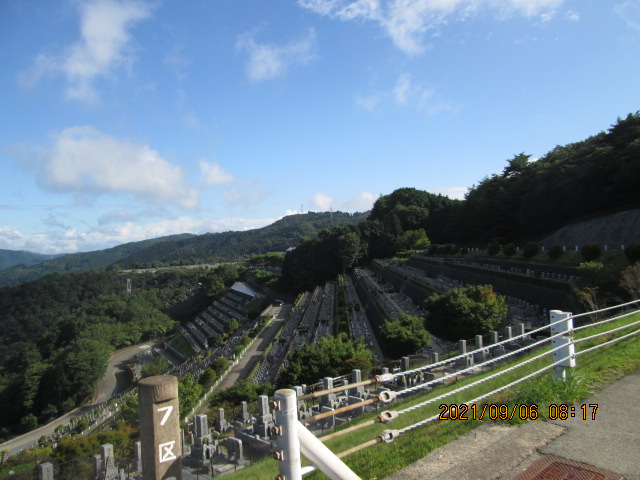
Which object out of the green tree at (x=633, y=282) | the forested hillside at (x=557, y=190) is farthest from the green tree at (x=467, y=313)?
the forested hillside at (x=557, y=190)

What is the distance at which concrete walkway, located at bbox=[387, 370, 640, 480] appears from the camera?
2.68 meters

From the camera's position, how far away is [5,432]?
113ft

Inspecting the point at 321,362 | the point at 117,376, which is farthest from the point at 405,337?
the point at 117,376

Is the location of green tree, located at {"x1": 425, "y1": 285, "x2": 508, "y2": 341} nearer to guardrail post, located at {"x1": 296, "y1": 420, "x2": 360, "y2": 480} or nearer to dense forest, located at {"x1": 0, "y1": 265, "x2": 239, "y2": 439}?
guardrail post, located at {"x1": 296, "y1": 420, "x2": 360, "y2": 480}

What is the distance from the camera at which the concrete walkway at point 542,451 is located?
268 cm

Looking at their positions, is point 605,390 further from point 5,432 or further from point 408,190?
point 408,190

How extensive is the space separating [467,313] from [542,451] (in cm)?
1361

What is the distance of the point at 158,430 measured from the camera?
6.98ft

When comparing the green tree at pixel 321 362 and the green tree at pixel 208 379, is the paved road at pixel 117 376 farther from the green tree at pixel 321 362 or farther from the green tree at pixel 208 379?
the green tree at pixel 321 362

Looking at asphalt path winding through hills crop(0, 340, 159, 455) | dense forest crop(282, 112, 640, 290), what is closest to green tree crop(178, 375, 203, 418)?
asphalt path winding through hills crop(0, 340, 159, 455)

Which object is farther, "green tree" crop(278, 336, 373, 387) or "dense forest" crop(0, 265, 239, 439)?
"dense forest" crop(0, 265, 239, 439)

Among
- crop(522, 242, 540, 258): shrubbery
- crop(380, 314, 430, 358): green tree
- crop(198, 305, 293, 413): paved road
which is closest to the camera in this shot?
crop(380, 314, 430, 358): green tree

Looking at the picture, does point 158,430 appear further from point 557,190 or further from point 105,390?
point 105,390
